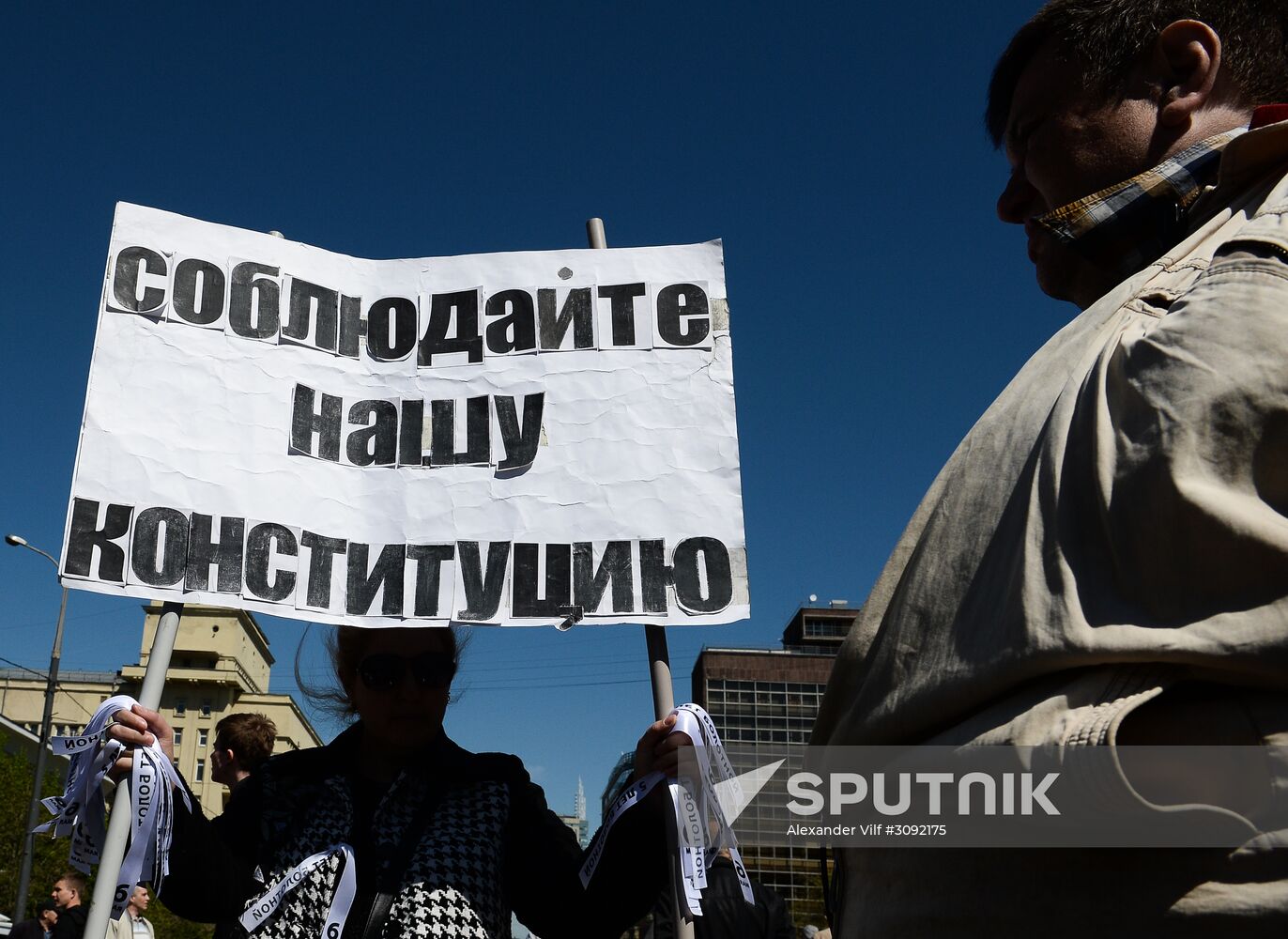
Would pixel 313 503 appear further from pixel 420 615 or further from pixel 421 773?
pixel 421 773

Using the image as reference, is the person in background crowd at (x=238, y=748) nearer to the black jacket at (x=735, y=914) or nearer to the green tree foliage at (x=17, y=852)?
the black jacket at (x=735, y=914)

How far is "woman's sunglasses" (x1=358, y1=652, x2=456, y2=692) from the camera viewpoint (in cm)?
294

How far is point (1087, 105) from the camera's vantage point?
1716 millimetres

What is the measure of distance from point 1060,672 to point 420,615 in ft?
6.67

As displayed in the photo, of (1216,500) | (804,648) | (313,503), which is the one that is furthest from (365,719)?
(804,648)

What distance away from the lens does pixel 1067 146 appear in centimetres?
172

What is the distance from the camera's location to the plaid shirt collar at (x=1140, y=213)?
5.09ft

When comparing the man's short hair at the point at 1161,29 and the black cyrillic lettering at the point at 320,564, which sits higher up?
the man's short hair at the point at 1161,29

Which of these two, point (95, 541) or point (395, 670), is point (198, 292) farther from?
point (395, 670)

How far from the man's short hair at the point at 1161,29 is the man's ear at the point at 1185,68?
3 cm

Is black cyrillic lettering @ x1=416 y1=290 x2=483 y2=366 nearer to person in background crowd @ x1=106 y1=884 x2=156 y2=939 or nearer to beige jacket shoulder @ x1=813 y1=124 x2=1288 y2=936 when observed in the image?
beige jacket shoulder @ x1=813 y1=124 x2=1288 y2=936

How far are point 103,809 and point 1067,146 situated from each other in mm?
2470

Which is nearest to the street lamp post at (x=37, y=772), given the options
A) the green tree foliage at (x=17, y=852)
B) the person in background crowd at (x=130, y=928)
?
the green tree foliage at (x=17, y=852)

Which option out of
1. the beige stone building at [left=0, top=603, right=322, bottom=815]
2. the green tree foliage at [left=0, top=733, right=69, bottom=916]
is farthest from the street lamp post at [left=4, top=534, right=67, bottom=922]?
the beige stone building at [left=0, top=603, right=322, bottom=815]
